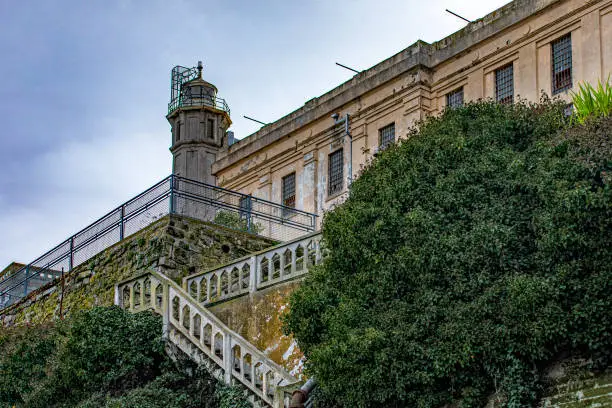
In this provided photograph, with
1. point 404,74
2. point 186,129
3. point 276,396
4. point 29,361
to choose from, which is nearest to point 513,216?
point 276,396

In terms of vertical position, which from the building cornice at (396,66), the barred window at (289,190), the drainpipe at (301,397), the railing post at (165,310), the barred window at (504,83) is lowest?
the drainpipe at (301,397)

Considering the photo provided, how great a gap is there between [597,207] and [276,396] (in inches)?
229

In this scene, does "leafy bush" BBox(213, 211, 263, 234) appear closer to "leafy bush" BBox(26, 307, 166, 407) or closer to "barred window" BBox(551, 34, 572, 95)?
"leafy bush" BBox(26, 307, 166, 407)

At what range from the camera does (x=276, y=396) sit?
18359 mm

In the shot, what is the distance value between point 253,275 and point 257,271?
0.12m

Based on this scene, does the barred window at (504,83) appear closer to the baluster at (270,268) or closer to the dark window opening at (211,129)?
the baluster at (270,268)

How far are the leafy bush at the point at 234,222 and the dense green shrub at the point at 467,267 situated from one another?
8959mm

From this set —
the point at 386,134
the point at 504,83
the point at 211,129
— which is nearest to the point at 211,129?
the point at 211,129

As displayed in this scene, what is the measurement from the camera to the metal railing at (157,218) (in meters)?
27.7

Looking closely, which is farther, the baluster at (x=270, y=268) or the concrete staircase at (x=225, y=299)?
the baluster at (x=270, y=268)

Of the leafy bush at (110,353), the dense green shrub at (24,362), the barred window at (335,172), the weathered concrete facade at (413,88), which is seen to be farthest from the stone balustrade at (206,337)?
the barred window at (335,172)

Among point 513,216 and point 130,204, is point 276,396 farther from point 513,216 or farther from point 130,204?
point 130,204

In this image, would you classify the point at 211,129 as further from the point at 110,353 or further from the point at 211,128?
the point at 110,353

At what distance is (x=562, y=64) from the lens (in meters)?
29.7
